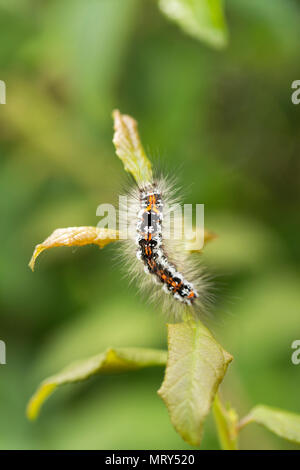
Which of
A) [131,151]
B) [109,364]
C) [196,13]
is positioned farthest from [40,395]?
[196,13]

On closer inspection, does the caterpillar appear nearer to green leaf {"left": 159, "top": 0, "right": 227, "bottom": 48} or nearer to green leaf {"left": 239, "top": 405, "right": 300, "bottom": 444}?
green leaf {"left": 239, "top": 405, "right": 300, "bottom": 444}

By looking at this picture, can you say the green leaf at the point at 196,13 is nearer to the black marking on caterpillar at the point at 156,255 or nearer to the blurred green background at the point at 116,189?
the black marking on caterpillar at the point at 156,255

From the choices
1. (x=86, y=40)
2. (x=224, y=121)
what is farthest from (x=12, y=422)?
(x=224, y=121)

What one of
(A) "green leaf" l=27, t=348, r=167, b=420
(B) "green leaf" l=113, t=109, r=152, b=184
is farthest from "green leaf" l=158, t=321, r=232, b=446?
(B) "green leaf" l=113, t=109, r=152, b=184

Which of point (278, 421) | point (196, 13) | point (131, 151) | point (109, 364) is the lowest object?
point (278, 421)

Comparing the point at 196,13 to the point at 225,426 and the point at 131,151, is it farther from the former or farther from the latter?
the point at 225,426
